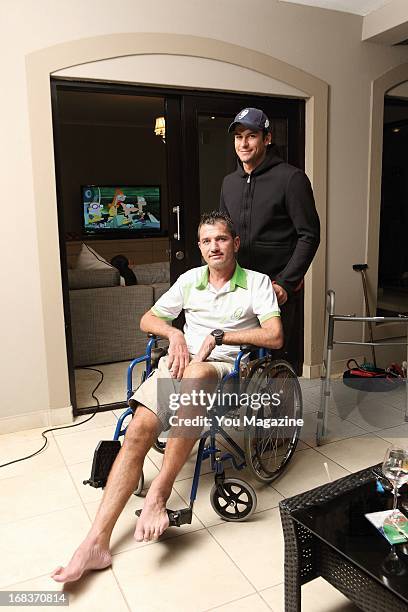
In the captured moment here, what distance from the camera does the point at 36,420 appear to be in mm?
2953

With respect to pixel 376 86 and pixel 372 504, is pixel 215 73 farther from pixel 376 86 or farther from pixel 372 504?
pixel 372 504

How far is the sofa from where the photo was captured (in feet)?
12.9

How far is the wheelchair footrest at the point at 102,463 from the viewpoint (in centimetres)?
191

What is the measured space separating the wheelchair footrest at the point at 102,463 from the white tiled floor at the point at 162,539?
0.75ft

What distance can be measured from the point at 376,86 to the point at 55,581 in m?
3.59

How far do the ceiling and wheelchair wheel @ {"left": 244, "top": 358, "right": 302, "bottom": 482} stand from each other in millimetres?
2424

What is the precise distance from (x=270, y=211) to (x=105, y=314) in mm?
1967

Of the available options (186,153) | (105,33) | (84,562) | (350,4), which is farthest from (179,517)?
(350,4)

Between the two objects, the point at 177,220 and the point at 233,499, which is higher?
the point at 177,220

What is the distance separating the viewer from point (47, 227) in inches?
111

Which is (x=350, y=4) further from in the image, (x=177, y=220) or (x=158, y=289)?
(x=158, y=289)

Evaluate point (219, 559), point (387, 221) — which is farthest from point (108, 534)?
point (387, 221)

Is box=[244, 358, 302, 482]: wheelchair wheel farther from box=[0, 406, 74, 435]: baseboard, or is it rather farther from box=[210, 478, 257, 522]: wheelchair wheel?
box=[0, 406, 74, 435]: baseboard

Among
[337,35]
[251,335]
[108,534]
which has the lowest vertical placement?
[108,534]
